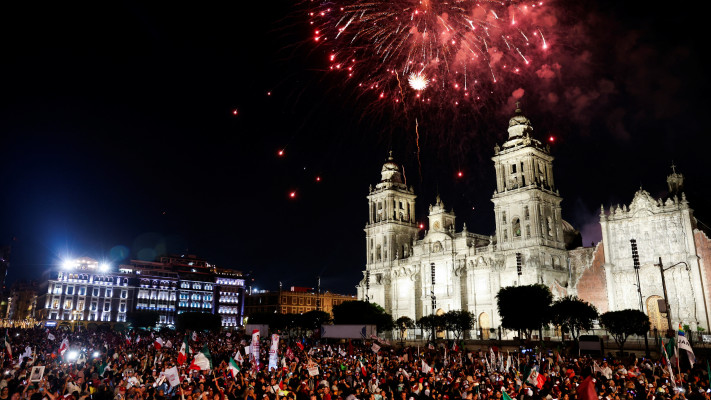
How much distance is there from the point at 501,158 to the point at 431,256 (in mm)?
19185

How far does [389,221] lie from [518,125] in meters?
28.1

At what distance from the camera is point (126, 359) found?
86.0 ft

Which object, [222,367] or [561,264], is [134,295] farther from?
[222,367]

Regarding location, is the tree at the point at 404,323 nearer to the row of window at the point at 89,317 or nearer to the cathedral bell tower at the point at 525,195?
the cathedral bell tower at the point at 525,195

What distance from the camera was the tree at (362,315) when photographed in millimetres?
71000

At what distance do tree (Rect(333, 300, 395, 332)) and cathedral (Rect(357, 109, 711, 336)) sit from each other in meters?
7.45

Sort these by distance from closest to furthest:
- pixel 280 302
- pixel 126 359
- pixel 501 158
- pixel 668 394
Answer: pixel 668 394 → pixel 126 359 → pixel 501 158 → pixel 280 302

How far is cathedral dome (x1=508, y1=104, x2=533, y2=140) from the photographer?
72931 millimetres

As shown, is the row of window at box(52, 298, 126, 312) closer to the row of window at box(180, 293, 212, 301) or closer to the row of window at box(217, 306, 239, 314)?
the row of window at box(180, 293, 212, 301)

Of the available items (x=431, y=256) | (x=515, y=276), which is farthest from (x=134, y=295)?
(x=515, y=276)

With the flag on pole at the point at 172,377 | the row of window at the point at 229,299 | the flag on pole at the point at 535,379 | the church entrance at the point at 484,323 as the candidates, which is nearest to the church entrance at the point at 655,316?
the church entrance at the point at 484,323

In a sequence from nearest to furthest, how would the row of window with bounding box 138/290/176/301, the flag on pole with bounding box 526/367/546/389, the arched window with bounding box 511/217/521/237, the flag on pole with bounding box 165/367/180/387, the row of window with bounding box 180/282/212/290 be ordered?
the flag on pole with bounding box 165/367/180/387 → the flag on pole with bounding box 526/367/546/389 → the arched window with bounding box 511/217/521/237 → the row of window with bounding box 138/290/176/301 → the row of window with bounding box 180/282/212/290

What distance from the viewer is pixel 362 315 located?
7131 cm

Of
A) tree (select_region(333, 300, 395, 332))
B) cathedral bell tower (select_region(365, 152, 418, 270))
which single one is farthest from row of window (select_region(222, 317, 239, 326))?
tree (select_region(333, 300, 395, 332))
